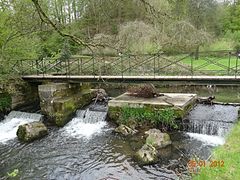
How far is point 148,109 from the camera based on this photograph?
459 inches

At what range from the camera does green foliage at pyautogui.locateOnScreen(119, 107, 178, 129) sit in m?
11.3

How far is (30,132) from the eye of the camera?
36.0 ft

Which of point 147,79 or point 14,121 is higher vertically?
point 147,79

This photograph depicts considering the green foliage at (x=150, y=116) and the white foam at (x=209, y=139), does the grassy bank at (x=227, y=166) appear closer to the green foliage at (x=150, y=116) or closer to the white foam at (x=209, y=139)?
the white foam at (x=209, y=139)

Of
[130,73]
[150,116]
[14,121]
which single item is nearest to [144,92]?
[150,116]

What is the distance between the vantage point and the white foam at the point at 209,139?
32.9 ft

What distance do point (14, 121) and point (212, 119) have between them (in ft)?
29.5

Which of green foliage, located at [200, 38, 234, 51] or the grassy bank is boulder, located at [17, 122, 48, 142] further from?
green foliage, located at [200, 38, 234, 51]

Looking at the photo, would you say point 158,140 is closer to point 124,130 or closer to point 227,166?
point 124,130

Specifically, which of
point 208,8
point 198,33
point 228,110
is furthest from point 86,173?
point 208,8

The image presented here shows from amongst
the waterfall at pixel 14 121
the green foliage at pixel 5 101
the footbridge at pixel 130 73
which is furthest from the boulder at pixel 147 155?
the green foliage at pixel 5 101

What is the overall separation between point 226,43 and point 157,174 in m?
21.0

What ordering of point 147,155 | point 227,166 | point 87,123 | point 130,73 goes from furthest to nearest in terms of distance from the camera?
point 130,73 → point 87,123 → point 147,155 → point 227,166

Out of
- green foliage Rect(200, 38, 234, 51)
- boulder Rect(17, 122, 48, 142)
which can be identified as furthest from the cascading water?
green foliage Rect(200, 38, 234, 51)
